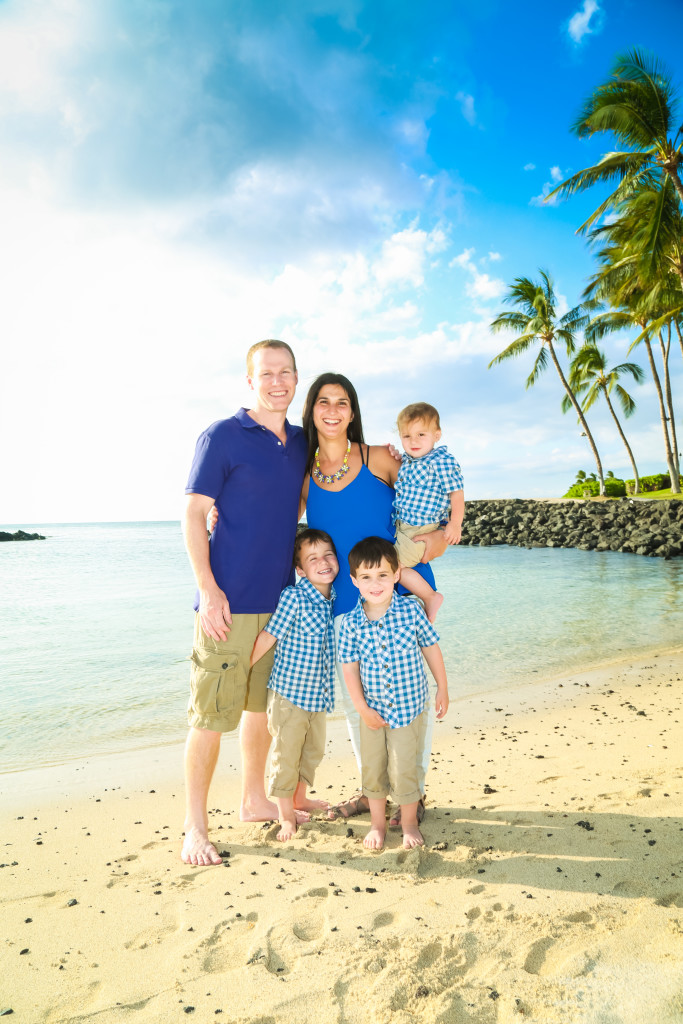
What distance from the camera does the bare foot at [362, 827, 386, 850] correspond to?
3.11m

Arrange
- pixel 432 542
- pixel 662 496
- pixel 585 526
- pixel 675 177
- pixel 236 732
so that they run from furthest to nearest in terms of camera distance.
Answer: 1. pixel 662 496
2. pixel 585 526
3. pixel 675 177
4. pixel 236 732
5. pixel 432 542

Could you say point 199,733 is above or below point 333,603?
below

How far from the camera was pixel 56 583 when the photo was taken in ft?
62.8

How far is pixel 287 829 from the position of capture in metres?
3.31

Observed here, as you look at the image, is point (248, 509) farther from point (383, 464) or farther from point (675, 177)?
point (675, 177)

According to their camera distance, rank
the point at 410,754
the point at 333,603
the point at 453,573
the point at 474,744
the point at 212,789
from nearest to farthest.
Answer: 1. the point at 410,754
2. the point at 333,603
3. the point at 212,789
4. the point at 474,744
5. the point at 453,573

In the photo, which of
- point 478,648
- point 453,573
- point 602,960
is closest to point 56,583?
point 453,573

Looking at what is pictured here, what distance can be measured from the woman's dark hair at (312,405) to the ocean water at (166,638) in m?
3.43

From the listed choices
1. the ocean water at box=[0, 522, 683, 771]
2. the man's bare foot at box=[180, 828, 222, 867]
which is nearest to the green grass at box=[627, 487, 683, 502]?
the ocean water at box=[0, 522, 683, 771]

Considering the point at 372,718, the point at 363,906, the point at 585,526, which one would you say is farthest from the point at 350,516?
the point at 585,526

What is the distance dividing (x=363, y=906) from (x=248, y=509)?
6.24ft

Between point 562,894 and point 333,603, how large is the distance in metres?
1.66

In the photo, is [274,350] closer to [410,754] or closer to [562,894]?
[410,754]

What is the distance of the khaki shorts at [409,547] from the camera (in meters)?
3.33
